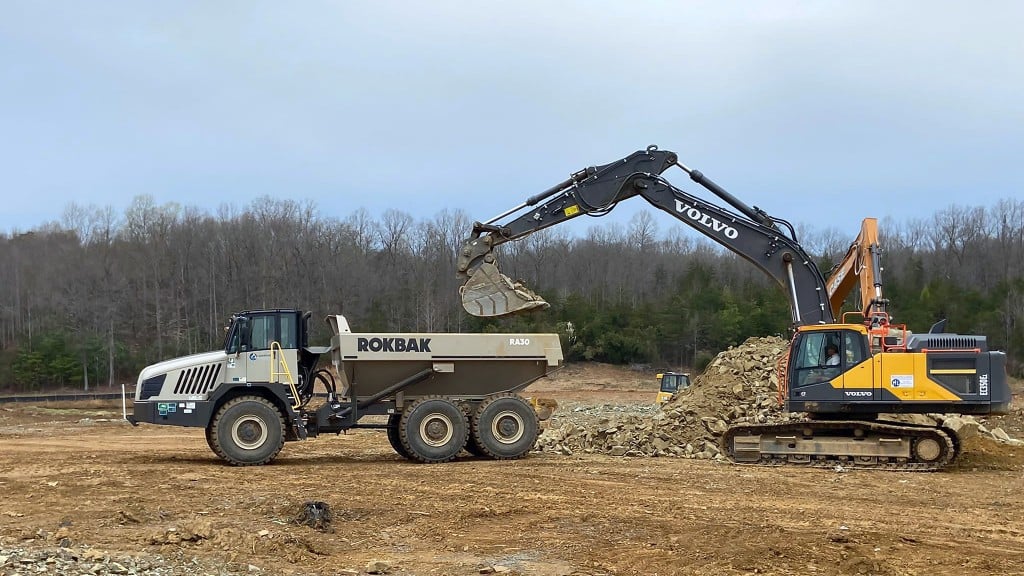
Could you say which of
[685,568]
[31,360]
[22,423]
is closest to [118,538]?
[685,568]

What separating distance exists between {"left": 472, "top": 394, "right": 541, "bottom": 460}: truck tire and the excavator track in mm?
3358

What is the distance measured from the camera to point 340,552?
857cm

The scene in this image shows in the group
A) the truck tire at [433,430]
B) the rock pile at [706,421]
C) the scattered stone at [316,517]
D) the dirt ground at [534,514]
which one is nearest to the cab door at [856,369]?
the dirt ground at [534,514]

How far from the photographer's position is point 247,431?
1482 cm

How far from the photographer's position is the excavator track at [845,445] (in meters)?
14.2

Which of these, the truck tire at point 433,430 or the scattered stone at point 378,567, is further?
the truck tire at point 433,430

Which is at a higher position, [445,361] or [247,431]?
[445,361]

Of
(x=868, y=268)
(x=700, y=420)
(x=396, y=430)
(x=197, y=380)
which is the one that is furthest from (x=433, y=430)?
(x=868, y=268)

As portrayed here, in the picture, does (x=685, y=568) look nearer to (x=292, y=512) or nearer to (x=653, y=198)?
(x=292, y=512)

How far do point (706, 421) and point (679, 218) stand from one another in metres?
4.21

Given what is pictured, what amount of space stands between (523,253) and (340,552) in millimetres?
61121

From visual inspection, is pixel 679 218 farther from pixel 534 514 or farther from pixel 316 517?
pixel 316 517

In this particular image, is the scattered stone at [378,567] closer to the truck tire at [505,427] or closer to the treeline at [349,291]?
the truck tire at [505,427]

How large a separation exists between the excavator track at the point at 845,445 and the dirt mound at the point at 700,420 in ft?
5.41
